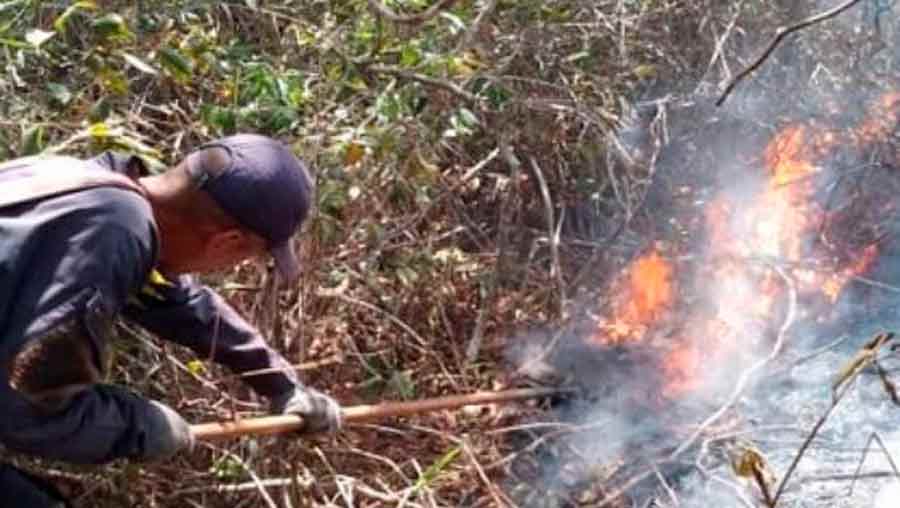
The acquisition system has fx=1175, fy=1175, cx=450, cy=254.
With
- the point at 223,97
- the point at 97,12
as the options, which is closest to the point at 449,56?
the point at 223,97

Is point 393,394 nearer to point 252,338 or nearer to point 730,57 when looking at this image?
point 252,338

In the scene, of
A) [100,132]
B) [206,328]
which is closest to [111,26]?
[100,132]

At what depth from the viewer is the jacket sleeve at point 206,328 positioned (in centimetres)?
312

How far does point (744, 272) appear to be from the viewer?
16.9ft

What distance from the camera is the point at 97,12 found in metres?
4.23

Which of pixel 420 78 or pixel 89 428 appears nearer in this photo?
pixel 89 428

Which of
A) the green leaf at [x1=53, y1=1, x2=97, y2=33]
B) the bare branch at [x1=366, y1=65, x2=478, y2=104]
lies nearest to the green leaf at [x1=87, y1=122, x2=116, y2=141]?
the green leaf at [x1=53, y1=1, x2=97, y2=33]

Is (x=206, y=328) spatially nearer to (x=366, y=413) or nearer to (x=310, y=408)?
(x=310, y=408)

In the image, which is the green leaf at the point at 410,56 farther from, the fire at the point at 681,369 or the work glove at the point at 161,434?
the work glove at the point at 161,434

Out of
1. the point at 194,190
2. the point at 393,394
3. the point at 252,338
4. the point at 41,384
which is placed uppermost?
the point at 194,190

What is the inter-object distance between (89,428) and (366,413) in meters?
1.17

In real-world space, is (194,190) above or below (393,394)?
above

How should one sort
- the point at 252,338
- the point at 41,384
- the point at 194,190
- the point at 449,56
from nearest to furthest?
the point at 41,384, the point at 194,190, the point at 252,338, the point at 449,56

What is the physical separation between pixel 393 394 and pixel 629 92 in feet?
7.56
